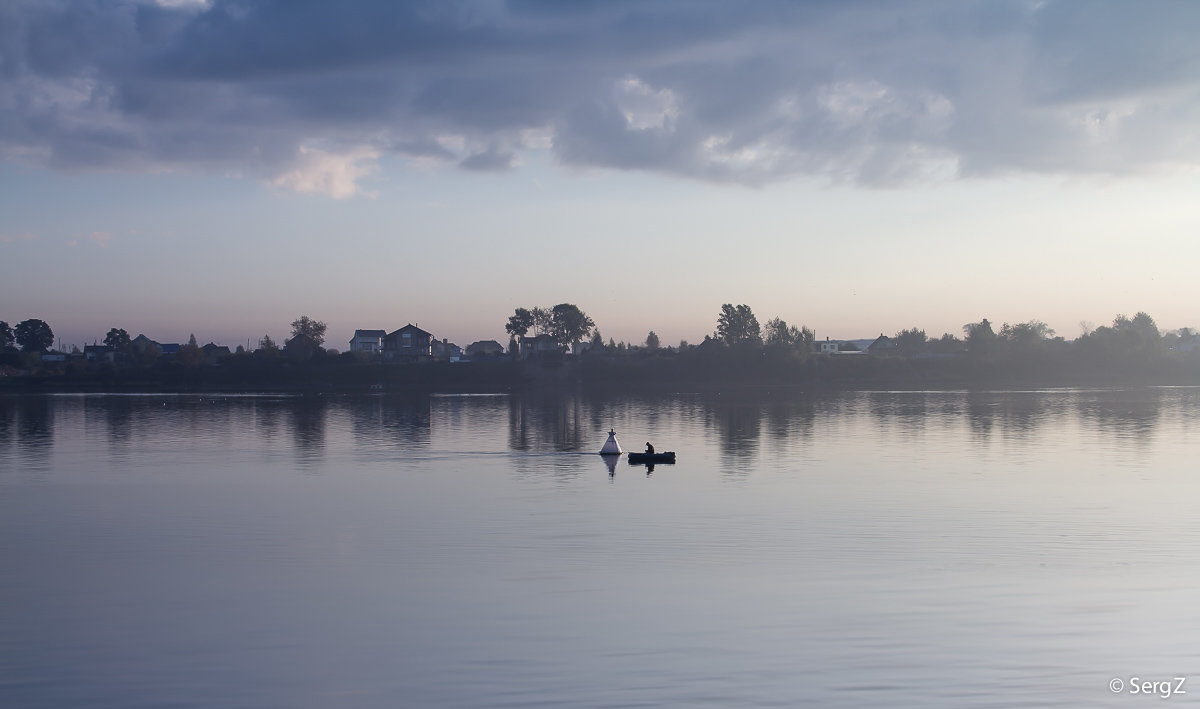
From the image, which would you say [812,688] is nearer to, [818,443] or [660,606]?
[660,606]

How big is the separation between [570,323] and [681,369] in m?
30.3

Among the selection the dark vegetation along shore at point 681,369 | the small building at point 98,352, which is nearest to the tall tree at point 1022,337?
the dark vegetation along shore at point 681,369

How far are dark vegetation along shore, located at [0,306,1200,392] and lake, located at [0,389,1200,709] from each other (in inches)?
3272

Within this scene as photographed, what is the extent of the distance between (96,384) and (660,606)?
118 meters

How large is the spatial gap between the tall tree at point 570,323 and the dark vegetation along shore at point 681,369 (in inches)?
690

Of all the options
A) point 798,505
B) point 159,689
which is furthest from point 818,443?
point 159,689

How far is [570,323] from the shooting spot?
14812 centimetres

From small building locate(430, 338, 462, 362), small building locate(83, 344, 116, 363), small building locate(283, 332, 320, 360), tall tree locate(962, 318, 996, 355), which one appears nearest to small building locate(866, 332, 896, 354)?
tall tree locate(962, 318, 996, 355)

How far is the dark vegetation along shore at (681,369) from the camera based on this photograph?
11738 cm

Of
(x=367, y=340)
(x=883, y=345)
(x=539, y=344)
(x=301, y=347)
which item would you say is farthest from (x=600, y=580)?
(x=883, y=345)

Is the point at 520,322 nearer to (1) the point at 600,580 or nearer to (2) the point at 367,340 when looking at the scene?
(2) the point at 367,340

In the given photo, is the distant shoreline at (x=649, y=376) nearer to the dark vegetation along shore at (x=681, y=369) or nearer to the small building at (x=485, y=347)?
the dark vegetation along shore at (x=681, y=369)

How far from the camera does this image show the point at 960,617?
46.6ft

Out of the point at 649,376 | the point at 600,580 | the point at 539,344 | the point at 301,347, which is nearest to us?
the point at 600,580
